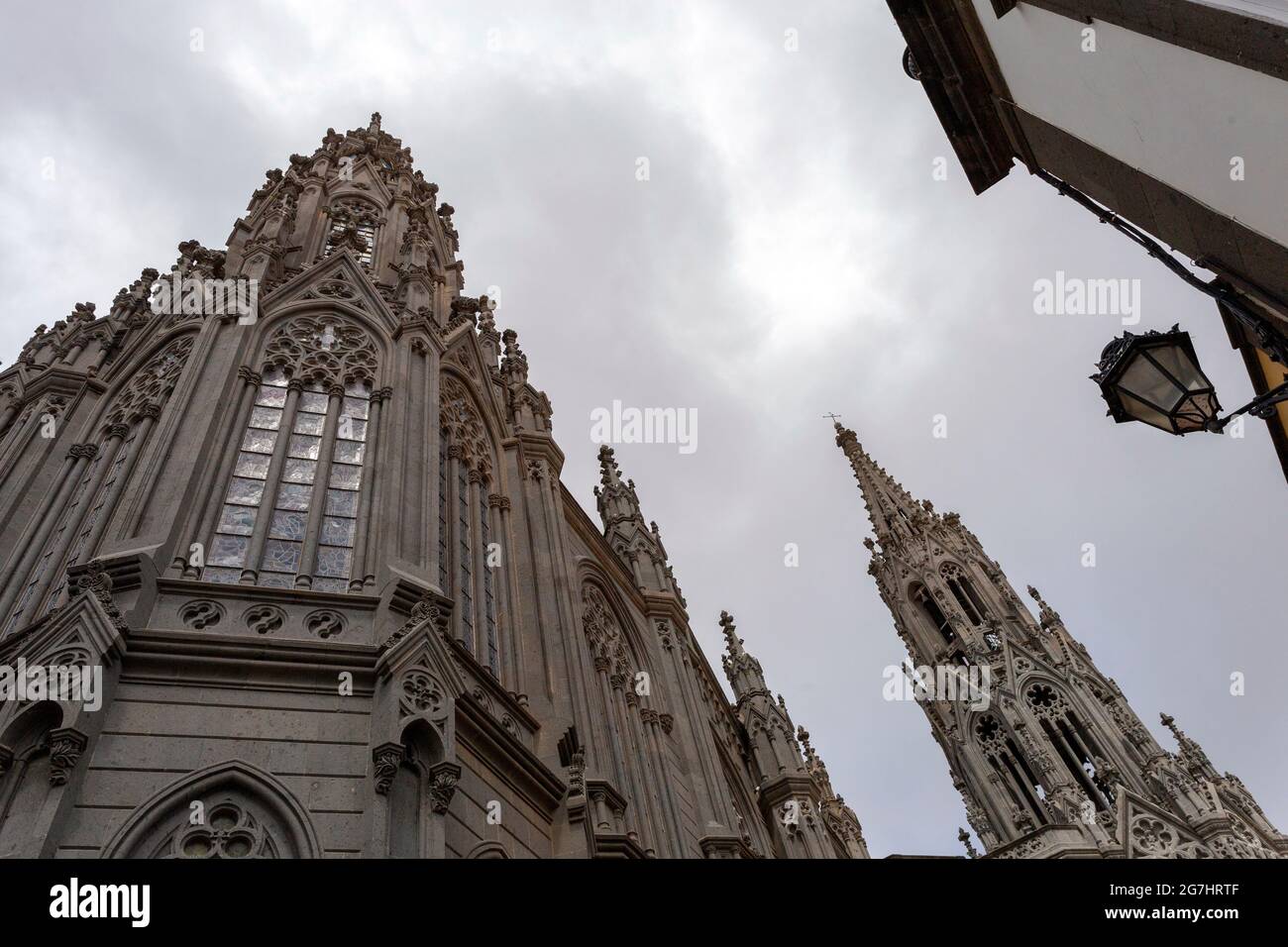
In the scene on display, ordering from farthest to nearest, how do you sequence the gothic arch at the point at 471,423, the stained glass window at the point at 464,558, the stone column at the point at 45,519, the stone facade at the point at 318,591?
the gothic arch at the point at 471,423 → the stained glass window at the point at 464,558 → the stone column at the point at 45,519 → the stone facade at the point at 318,591

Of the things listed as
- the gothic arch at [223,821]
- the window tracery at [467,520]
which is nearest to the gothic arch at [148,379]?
the window tracery at [467,520]

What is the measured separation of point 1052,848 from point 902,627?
18.4m

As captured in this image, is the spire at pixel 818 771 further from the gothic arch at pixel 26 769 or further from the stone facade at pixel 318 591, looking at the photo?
the gothic arch at pixel 26 769

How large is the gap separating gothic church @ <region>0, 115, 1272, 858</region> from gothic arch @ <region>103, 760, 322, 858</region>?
1.0 inches

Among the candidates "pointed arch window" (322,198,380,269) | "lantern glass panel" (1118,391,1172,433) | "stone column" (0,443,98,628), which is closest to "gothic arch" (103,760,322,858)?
"stone column" (0,443,98,628)

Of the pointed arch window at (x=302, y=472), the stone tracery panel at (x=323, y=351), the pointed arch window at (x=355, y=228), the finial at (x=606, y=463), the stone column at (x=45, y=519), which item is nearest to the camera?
the pointed arch window at (x=302, y=472)

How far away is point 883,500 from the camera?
60.8 m

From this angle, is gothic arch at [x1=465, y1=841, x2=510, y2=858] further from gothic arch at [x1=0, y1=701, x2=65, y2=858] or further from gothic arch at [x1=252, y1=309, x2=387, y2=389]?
gothic arch at [x1=252, y1=309, x2=387, y2=389]

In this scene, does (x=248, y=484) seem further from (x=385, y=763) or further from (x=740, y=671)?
(x=740, y=671)

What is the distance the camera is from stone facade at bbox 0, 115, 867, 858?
345 inches

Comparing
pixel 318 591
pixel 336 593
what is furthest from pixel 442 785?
pixel 318 591

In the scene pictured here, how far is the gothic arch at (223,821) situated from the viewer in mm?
8227

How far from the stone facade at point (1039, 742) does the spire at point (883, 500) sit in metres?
1.91

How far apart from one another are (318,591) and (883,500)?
2107 inches
